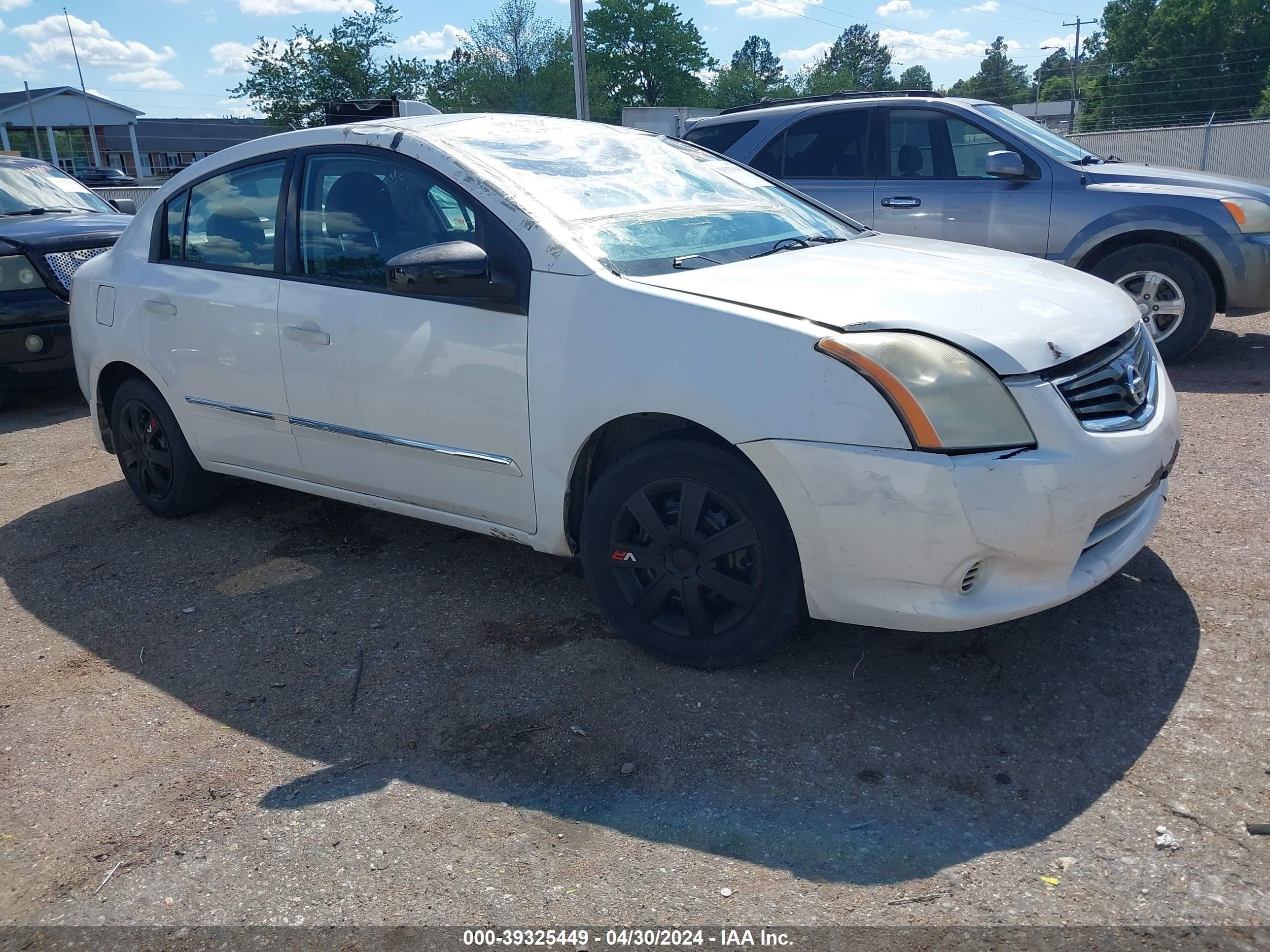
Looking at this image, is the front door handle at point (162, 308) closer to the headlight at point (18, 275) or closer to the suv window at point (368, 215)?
the suv window at point (368, 215)

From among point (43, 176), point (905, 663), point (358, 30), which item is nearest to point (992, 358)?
point (905, 663)

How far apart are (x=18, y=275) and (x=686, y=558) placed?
6.55 metres

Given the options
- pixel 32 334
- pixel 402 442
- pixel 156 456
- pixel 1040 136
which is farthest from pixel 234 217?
pixel 1040 136

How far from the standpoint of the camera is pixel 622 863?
96.4 inches

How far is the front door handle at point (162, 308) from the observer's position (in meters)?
4.44

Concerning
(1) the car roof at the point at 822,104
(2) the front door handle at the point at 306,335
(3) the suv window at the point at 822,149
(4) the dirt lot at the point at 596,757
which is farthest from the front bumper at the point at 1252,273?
(2) the front door handle at the point at 306,335

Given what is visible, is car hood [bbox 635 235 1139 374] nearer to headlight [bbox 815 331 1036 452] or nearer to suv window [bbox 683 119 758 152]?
headlight [bbox 815 331 1036 452]

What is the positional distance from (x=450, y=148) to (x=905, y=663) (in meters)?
2.34

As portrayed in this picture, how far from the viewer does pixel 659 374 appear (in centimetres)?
302

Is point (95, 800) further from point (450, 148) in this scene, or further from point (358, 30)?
point (358, 30)

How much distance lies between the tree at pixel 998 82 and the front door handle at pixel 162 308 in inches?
3764

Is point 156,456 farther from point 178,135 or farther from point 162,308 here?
point 178,135

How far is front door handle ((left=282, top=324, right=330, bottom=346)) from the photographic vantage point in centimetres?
384

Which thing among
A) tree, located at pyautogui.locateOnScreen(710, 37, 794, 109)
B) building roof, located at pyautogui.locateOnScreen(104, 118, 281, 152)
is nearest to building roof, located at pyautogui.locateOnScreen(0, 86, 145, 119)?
building roof, located at pyautogui.locateOnScreen(104, 118, 281, 152)
